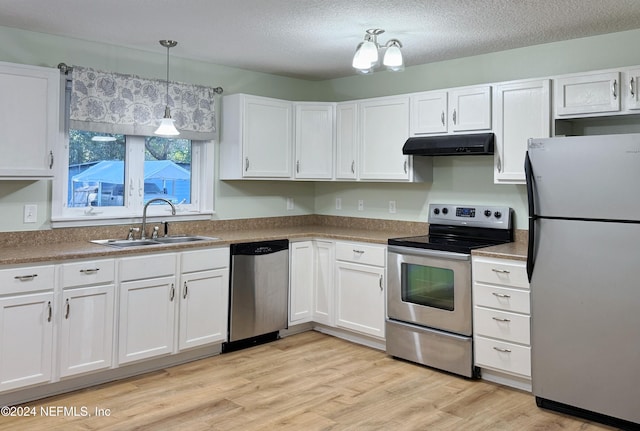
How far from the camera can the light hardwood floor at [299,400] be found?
2844 millimetres

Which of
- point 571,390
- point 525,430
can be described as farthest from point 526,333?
point 525,430

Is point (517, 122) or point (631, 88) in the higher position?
point (631, 88)

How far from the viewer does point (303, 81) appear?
5273 mm

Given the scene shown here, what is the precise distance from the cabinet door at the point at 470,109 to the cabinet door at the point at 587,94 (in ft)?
1.55

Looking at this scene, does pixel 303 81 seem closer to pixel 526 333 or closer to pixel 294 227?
Answer: pixel 294 227

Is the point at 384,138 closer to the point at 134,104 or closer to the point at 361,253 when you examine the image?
the point at 361,253

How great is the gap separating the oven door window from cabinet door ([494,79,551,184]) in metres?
0.79

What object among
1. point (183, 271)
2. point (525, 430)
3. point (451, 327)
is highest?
point (183, 271)

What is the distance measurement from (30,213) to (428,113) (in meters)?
2.95

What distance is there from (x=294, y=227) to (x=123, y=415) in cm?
251

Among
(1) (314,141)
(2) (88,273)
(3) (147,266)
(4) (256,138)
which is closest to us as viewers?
(2) (88,273)

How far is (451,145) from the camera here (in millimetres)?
3824

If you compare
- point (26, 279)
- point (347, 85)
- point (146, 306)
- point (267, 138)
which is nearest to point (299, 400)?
point (146, 306)

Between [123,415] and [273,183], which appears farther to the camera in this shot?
[273,183]
